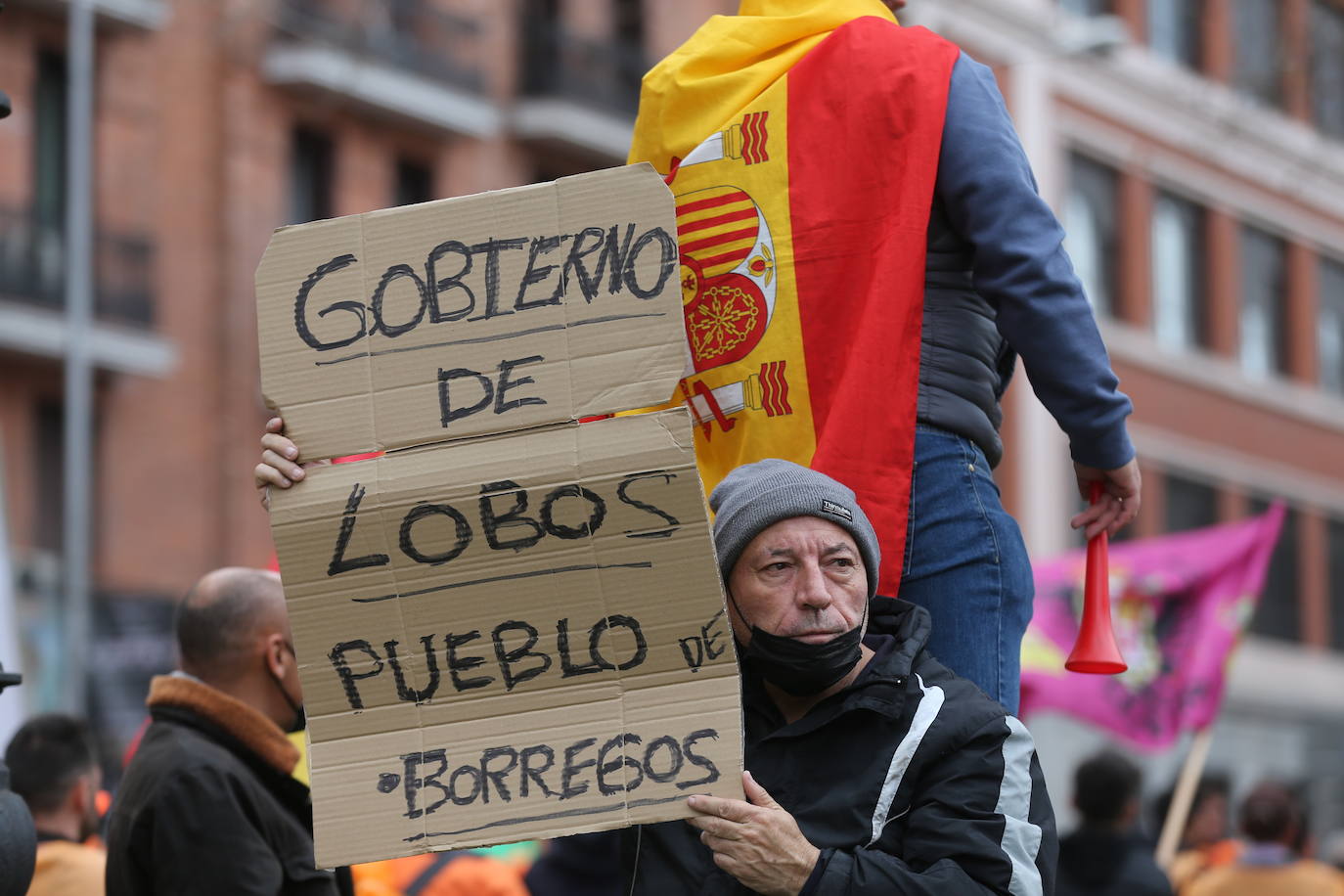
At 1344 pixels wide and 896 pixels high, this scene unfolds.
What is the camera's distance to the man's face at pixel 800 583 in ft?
12.6

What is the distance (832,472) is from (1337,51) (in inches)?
496

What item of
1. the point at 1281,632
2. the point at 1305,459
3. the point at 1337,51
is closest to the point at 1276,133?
the point at 1305,459

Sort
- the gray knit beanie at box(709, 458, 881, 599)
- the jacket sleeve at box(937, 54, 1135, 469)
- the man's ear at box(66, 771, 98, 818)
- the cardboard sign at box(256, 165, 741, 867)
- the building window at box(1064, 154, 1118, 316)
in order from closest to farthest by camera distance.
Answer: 1. the cardboard sign at box(256, 165, 741, 867)
2. the gray knit beanie at box(709, 458, 881, 599)
3. the jacket sleeve at box(937, 54, 1135, 469)
4. the man's ear at box(66, 771, 98, 818)
5. the building window at box(1064, 154, 1118, 316)

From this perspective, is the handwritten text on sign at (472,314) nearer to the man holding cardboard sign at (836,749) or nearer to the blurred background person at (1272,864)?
the man holding cardboard sign at (836,749)

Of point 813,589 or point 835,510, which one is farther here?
point 835,510

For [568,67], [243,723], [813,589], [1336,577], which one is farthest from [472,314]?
[1336,577]

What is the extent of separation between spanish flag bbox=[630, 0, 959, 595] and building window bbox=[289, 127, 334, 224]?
20.2 m

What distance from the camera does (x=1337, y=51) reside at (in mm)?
15789

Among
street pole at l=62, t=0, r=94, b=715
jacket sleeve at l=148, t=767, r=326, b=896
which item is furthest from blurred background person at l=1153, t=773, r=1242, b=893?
street pole at l=62, t=0, r=94, b=715

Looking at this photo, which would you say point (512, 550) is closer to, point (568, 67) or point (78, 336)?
point (78, 336)

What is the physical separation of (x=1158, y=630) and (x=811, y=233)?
7105 mm

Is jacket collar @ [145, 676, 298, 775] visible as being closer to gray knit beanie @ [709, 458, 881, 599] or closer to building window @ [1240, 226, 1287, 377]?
gray knit beanie @ [709, 458, 881, 599]

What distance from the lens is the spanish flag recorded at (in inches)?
168

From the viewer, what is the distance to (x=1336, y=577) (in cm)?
3375
